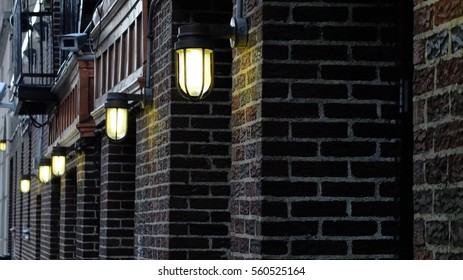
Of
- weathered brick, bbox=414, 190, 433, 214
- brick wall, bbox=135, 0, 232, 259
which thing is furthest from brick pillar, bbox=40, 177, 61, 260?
weathered brick, bbox=414, 190, 433, 214

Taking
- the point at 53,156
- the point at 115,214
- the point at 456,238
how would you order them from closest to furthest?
the point at 456,238 → the point at 115,214 → the point at 53,156

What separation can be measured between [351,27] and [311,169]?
67 centimetres

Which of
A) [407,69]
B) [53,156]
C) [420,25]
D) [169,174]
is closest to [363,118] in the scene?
[407,69]

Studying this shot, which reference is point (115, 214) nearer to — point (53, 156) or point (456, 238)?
point (53, 156)

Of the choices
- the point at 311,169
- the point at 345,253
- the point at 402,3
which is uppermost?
the point at 402,3

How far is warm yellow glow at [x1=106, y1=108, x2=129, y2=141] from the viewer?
9734mm

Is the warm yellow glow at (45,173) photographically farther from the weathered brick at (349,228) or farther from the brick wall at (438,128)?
the brick wall at (438,128)

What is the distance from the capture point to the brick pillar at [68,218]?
1659 centimetres

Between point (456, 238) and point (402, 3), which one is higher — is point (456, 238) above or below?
below

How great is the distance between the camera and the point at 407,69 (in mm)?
5770

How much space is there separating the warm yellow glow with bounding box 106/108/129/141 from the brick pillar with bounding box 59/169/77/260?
6.66 meters

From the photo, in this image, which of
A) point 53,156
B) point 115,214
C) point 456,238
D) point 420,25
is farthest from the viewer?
point 53,156

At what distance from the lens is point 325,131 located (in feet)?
18.6

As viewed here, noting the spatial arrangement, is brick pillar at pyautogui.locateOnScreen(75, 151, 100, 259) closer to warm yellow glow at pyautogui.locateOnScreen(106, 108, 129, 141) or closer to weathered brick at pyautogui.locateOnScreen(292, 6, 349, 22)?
warm yellow glow at pyautogui.locateOnScreen(106, 108, 129, 141)
